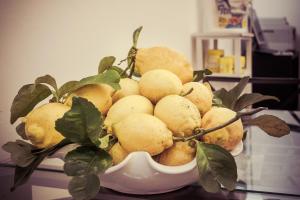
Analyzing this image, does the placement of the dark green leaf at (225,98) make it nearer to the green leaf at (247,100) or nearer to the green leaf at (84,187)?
the green leaf at (247,100)

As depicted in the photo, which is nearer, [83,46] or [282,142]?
[282,142]

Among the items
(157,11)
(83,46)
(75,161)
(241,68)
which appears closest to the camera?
(75,161)

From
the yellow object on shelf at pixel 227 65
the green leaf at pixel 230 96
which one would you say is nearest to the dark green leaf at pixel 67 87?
the green leaf at pixel 230 96

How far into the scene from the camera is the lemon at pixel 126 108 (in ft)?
1.82

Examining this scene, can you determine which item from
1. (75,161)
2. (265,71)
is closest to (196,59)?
(265,71)

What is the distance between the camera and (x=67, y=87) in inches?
23.0

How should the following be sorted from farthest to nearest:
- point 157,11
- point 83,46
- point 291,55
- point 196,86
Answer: point 291,55 < point 157,11 < point 83,46 < point 196,86

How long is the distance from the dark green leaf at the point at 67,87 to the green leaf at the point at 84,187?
0.17m

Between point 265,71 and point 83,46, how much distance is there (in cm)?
323

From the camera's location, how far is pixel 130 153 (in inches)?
19.8

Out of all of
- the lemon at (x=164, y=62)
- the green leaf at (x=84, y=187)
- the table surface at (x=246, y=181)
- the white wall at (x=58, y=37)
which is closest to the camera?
the green leaf at (x=84, y=187)

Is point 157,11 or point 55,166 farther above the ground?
Result: point 157,11

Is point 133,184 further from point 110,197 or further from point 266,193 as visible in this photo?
point 266,193

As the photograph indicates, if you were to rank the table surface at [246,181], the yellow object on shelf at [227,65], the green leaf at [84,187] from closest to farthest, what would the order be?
the green leaf at [84,187] → the table surface at [246,181] → the yellow object on shelf at [227,65]
